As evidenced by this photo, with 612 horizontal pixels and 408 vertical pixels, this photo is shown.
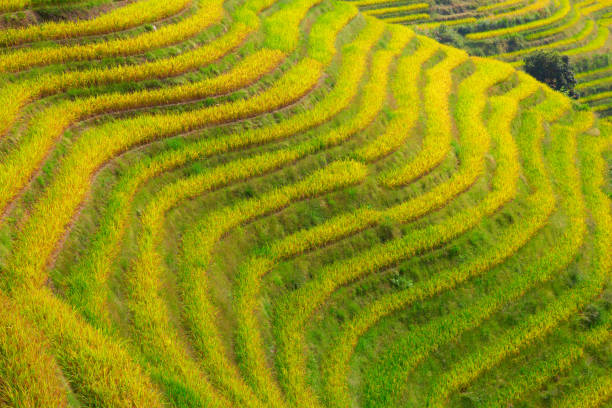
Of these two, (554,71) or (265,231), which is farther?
(554,71)

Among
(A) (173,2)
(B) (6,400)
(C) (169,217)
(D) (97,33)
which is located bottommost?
(B) (6,400)

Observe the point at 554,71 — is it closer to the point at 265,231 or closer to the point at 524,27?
the point at 524,27

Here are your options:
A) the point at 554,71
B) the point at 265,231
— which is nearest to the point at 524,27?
the point at 554,71

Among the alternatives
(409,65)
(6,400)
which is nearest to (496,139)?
(409,65)

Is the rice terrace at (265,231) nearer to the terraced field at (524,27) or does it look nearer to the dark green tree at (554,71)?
the dark green tree at (554,71)

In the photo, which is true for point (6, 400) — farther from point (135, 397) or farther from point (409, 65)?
point (409, 65)

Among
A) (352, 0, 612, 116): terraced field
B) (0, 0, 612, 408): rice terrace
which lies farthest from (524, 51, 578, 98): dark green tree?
(0, 0, 612, 408): rice terrace

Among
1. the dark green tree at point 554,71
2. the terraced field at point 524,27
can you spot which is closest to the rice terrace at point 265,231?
the dark green tree at point 554,71
